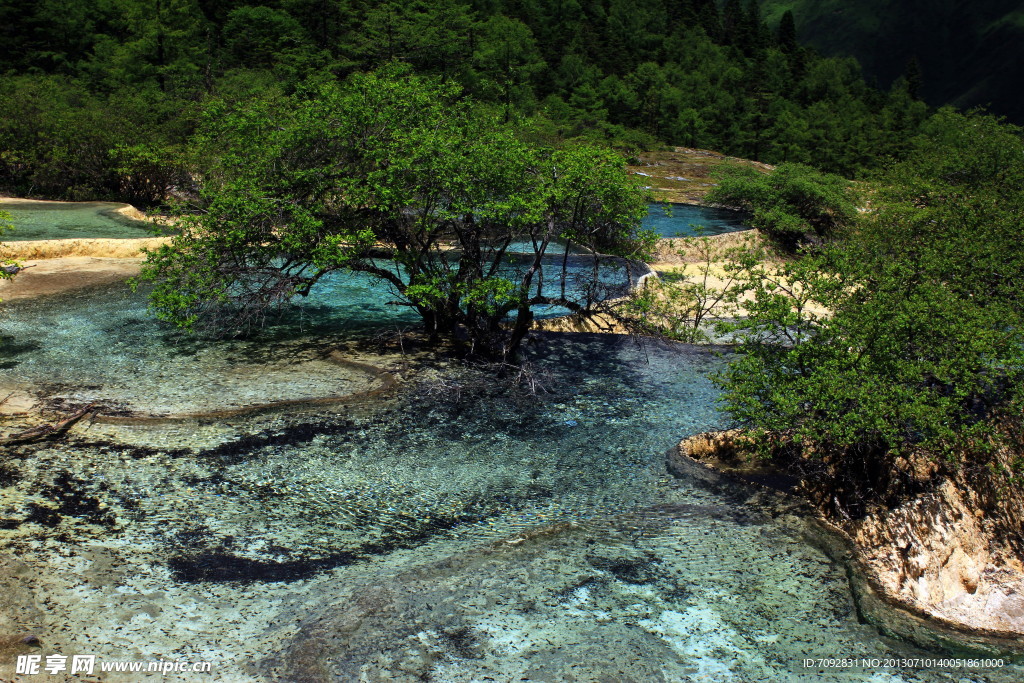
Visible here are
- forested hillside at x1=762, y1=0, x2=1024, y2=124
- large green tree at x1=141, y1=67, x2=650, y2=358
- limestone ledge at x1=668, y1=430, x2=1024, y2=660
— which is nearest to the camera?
limestone ledge at x1=668, y1=430, x2=1024, y2=660

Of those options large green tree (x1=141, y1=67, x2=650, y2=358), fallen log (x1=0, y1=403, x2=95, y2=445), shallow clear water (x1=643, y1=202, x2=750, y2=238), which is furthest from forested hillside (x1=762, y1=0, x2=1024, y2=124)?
fallen log (x1=0, y1=403, x2=95, y2=445)

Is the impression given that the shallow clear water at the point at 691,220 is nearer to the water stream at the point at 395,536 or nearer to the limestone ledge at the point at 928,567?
the water stream at the point at 395,536

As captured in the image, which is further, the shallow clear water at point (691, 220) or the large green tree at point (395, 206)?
the shallow clear water at point (691, 220)

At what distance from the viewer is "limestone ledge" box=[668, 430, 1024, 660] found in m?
9.66

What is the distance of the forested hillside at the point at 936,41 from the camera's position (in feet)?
414

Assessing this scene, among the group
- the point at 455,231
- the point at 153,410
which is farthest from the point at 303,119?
the point at 153,410

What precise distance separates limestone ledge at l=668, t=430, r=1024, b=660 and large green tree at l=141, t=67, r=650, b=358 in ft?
18.9

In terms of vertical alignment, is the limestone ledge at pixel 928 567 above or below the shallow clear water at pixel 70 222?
below

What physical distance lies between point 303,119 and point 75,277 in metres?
8.98

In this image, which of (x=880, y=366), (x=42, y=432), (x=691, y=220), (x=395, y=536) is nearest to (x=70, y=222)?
(x=42, y=432)

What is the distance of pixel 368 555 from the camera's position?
10.4 meters

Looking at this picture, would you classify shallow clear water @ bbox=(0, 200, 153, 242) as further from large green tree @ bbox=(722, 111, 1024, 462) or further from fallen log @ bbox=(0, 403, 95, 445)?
large green tree @ bbox=(722, 111, 1024, 462)

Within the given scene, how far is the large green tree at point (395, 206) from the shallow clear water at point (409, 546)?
2003 millimetres

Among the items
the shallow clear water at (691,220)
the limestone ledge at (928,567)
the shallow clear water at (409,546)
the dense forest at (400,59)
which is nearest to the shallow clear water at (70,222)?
the dense forest at (400,59)
